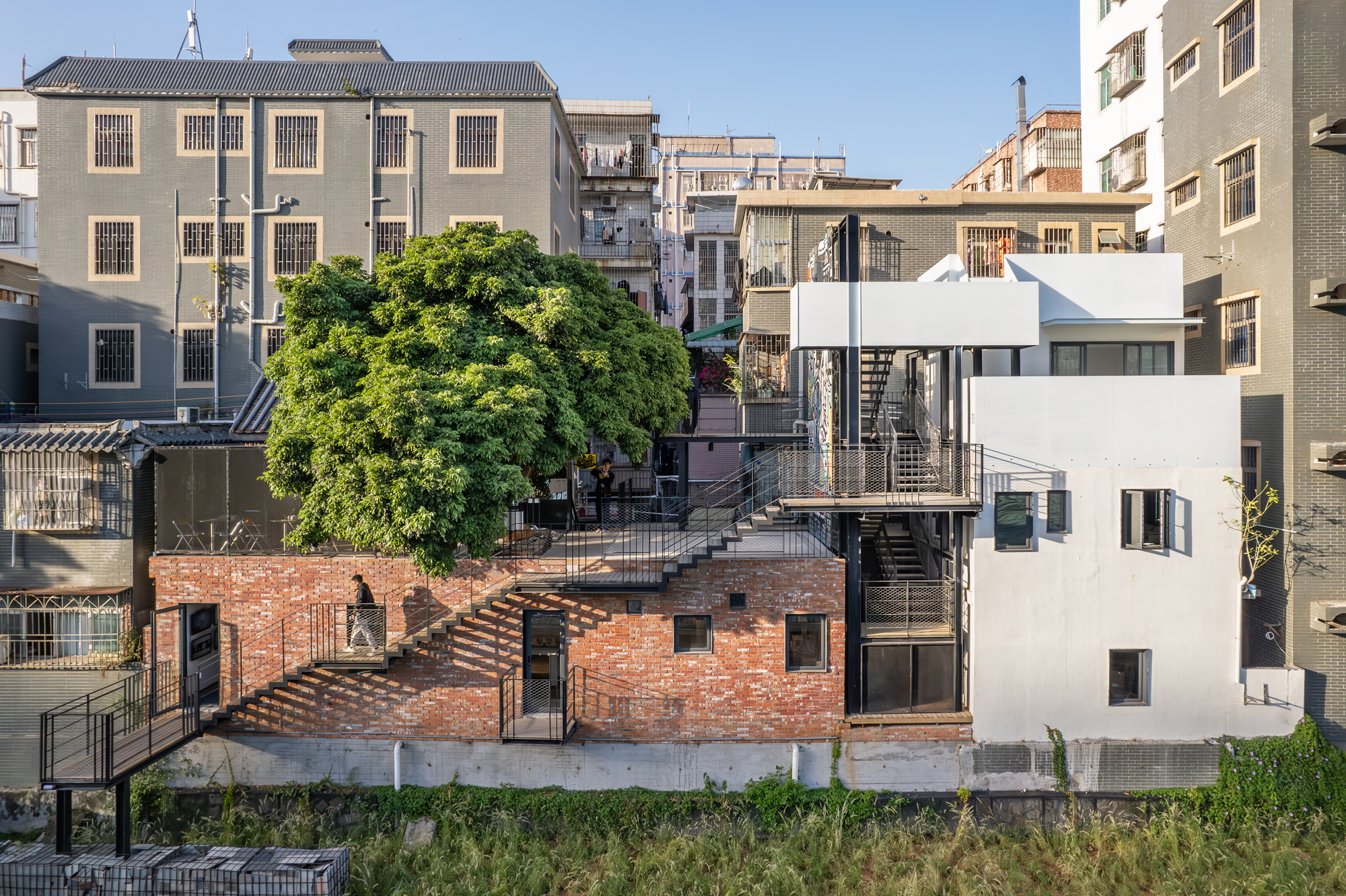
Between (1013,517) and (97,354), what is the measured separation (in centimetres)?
2724

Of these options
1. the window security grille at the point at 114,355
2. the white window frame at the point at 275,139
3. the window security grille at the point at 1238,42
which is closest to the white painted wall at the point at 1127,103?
the window security grille at the point at 1238,42

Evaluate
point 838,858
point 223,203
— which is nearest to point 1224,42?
point 838,858

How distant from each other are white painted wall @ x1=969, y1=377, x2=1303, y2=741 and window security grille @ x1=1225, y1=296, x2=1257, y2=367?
364 cm

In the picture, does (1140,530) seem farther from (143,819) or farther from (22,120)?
(22,120)

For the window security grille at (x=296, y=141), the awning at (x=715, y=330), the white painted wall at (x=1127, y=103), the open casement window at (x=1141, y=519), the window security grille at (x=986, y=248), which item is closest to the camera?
the open casement window at (x=1141, y=519)

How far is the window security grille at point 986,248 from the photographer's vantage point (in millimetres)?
23172

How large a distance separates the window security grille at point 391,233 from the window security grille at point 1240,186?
22844 mm

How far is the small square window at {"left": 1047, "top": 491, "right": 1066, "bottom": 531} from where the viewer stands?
14906 millimetres

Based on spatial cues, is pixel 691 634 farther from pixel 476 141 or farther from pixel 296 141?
pixel 296 141

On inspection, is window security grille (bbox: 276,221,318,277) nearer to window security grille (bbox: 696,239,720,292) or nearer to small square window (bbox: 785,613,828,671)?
small square window (bbox: 785,613,828,671)

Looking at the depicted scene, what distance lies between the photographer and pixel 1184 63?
67.8ft

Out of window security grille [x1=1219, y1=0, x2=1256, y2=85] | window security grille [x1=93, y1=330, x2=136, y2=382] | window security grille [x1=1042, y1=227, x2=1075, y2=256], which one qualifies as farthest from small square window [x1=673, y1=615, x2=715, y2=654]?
window security grille [x1=93, y1=330, x2=136, y2=382]

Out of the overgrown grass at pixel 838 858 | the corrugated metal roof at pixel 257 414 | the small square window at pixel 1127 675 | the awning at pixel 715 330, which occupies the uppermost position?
the awning at pixel 715 330

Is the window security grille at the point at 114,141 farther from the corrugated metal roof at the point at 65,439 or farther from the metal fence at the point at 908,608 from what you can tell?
the metal fence at the point at 908,608
